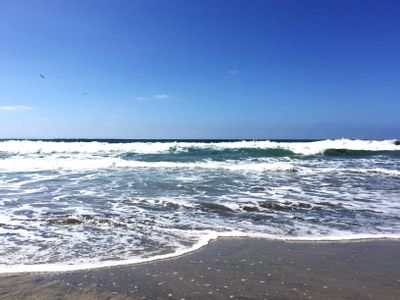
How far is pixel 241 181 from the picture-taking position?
1393 centimetres

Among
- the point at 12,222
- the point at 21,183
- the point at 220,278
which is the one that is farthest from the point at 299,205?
the point at 21,183

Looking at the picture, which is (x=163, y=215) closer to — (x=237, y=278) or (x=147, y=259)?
(x=147, y=259)

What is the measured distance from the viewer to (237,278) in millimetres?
4352

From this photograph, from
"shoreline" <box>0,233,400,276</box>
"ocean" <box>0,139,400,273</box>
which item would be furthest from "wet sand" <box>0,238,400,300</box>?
"ocean" <box>0,139,400,273</box>

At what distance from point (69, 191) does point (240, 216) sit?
17.8ft

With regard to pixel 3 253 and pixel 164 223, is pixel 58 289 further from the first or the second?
pixel 164 223

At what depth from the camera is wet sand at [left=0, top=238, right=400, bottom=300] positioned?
3.91 m

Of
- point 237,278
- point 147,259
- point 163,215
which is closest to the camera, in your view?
point 237,278

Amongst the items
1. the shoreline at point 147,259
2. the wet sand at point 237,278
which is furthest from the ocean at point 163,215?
the wet sand at point 237,278

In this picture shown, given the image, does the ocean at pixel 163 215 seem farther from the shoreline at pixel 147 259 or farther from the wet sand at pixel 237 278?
the wet sand at pixel 237 278

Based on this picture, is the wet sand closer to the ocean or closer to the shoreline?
the shoreline

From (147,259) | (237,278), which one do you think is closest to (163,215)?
(147,259)

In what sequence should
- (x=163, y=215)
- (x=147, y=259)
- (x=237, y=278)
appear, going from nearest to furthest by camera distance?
(x=237, y=278) < (x=147, y=259) < (x=163, y=215)

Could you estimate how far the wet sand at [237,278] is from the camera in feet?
12.8
